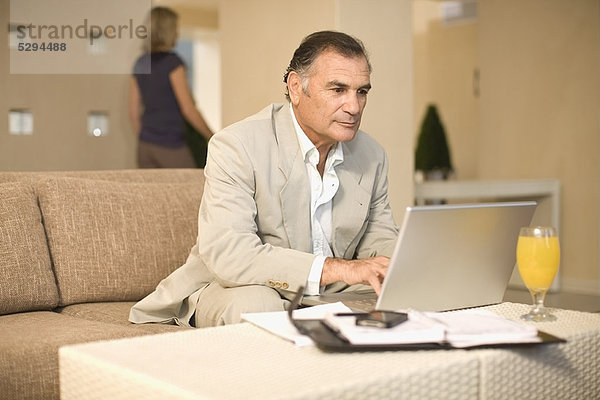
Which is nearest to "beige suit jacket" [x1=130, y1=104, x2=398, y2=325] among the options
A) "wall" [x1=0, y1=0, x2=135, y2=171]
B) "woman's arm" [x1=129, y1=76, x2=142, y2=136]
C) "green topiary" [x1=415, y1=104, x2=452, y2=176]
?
"wall" [x1=0, y1=0, x2=135, y2=171]

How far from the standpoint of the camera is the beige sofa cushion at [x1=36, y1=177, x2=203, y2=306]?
103 inches

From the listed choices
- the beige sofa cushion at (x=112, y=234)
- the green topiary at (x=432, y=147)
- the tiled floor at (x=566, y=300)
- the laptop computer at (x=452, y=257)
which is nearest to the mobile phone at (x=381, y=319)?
the laptop computer at (x=452, y=257)

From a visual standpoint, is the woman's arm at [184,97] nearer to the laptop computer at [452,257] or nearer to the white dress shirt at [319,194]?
the white dress shirt at [319,194]

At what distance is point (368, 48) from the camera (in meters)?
4.08

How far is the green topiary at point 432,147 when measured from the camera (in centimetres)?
704

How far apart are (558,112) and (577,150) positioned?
0.31 metres

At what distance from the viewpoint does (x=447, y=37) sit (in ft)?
27.6

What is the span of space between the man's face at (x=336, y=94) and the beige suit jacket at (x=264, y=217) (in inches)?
4.3

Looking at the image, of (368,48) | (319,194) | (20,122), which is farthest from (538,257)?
(20,122)

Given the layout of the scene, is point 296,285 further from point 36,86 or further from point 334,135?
point 36,86

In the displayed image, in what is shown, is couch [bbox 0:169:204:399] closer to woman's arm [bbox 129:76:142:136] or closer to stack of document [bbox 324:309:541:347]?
stack of document [bbox 324:309:541:347]

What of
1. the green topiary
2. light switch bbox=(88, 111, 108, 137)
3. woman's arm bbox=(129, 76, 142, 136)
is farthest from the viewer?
the green topiary

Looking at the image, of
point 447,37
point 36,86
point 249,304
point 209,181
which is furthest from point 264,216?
point 447,37

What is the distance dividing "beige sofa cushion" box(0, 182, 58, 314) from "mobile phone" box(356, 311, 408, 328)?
1.33 m
